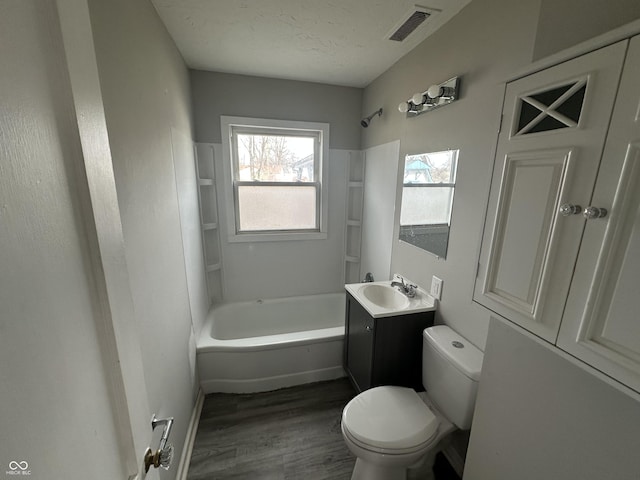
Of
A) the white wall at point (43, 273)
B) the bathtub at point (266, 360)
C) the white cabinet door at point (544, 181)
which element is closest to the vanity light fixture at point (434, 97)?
the white cabinet door at point (544, 181)

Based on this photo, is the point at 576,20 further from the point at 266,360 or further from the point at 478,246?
the point at 266,360

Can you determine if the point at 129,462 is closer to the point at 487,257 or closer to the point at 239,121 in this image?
the point at 487,257

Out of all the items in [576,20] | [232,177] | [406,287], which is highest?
[576,20]

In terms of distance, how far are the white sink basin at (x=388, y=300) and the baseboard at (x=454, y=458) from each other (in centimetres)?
78

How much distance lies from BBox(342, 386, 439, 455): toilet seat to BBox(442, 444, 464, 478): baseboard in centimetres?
41

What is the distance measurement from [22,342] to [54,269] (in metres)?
0.10

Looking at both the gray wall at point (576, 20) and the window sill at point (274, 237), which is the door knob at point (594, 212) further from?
the window sill at point (274, 237)

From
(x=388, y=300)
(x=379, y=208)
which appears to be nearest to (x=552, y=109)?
(x=388, y=300)

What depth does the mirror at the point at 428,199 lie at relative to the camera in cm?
158

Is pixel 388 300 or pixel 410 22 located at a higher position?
pixel 410 22

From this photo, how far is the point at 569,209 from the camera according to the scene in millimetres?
648

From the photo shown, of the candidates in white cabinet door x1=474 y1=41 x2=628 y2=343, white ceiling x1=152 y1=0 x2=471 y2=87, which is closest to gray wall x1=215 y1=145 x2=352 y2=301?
white ceiling x1=152 y1=0 x2=471 y2=87

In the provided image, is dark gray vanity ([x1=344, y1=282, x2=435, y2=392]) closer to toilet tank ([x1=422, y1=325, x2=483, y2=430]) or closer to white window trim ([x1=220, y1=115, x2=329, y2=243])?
toilet tank ([x1=422, y1=325, x2=483, y2=430])

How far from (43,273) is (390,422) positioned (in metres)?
1.44
